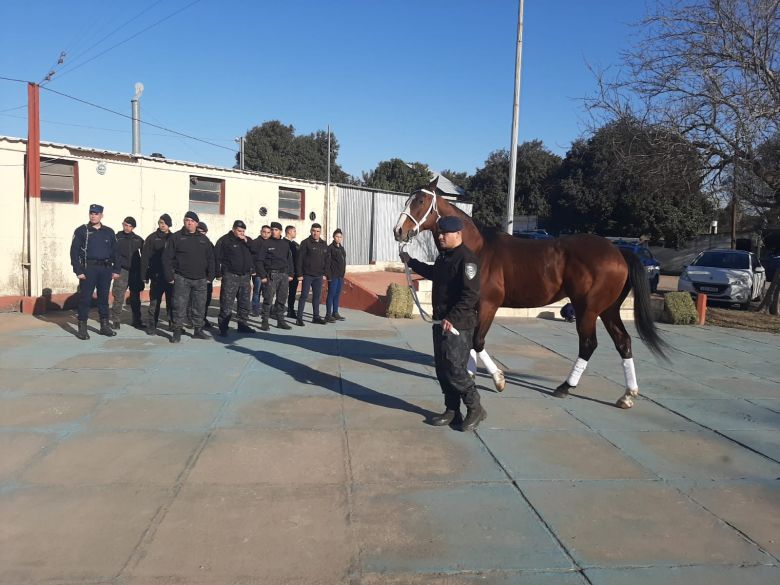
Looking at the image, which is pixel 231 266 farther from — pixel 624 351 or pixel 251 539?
pixel 251 539

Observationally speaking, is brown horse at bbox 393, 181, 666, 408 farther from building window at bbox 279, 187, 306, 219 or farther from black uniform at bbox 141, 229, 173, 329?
building window at bbox 279, 187, 306, 219

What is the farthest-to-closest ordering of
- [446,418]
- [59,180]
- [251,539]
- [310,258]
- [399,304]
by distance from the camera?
[59,180] < [399,304] < [310,258] < [446,418] < [251,539]

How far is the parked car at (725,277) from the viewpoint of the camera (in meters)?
15.5

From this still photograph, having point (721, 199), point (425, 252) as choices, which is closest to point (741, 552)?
point (721, 199)

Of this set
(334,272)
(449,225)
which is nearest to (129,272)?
(334,272)

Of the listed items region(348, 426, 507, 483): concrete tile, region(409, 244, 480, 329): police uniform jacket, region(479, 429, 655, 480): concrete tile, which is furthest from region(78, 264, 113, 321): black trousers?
region(479, 429, 655, 480): concrete tile

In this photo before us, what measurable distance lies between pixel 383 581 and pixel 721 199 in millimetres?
15271

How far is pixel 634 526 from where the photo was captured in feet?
11.8

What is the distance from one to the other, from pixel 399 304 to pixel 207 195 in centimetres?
692

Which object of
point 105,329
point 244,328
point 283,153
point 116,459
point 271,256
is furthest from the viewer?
point 283,153

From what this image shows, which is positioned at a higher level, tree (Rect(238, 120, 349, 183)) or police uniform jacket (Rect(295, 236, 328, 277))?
tree (Rect(238, 120, 349, 183))

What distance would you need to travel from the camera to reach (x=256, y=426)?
5180 millimetres

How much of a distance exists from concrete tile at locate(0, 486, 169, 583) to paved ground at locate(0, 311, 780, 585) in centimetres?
1

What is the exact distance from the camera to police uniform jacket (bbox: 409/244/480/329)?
190 inches
